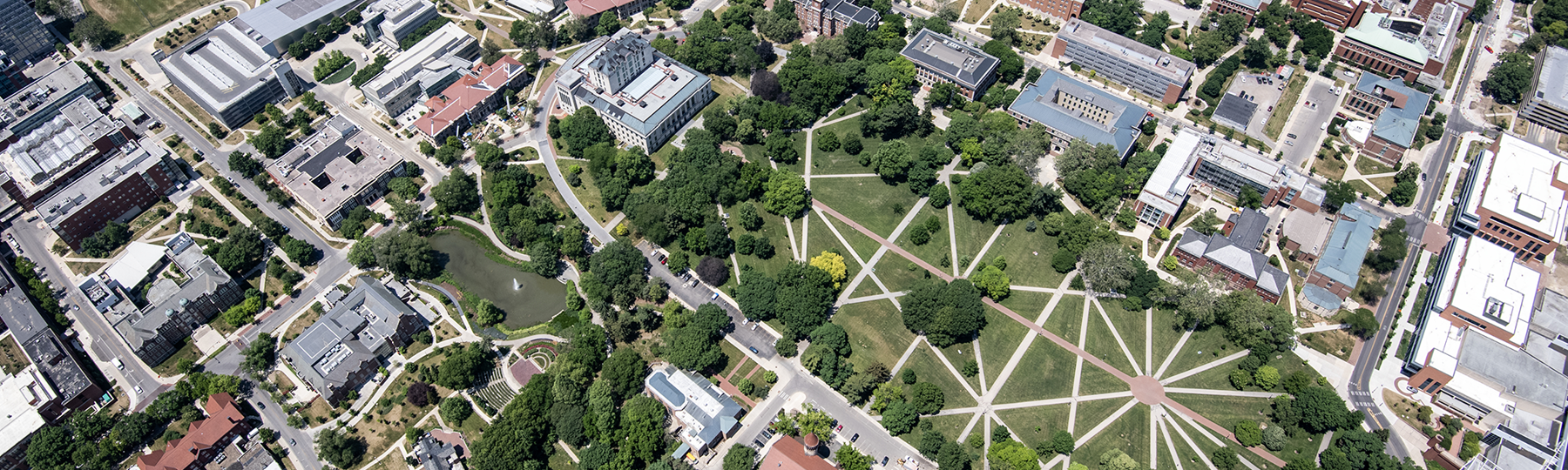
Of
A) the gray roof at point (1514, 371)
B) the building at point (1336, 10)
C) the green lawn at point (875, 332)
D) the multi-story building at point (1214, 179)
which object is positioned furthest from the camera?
the building at point (1336, 10)

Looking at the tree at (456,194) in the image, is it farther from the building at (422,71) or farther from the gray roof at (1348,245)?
the gray roof at (1348,245)

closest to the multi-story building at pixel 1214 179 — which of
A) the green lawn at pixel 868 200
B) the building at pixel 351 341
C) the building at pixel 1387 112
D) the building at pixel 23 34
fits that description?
the building at pixel 1387 112

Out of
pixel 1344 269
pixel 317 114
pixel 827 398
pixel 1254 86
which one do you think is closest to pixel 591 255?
pixel 827 398

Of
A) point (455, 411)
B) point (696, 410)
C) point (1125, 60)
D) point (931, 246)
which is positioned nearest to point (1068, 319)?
point (931, 246)

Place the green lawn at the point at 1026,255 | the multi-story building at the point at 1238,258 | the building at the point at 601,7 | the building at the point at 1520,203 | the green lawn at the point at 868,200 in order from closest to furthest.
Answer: the multi-story building at the point at 1238,258 → the building at the point at 1520,203 → the green lawn at the point at 1026,255 → the green lawn at the point at 868,200 → the building at the point at 601,7

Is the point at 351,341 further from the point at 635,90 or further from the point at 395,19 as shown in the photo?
the point at 395,19

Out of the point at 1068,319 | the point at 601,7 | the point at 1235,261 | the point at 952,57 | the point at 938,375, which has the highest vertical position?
the point at 601,7
